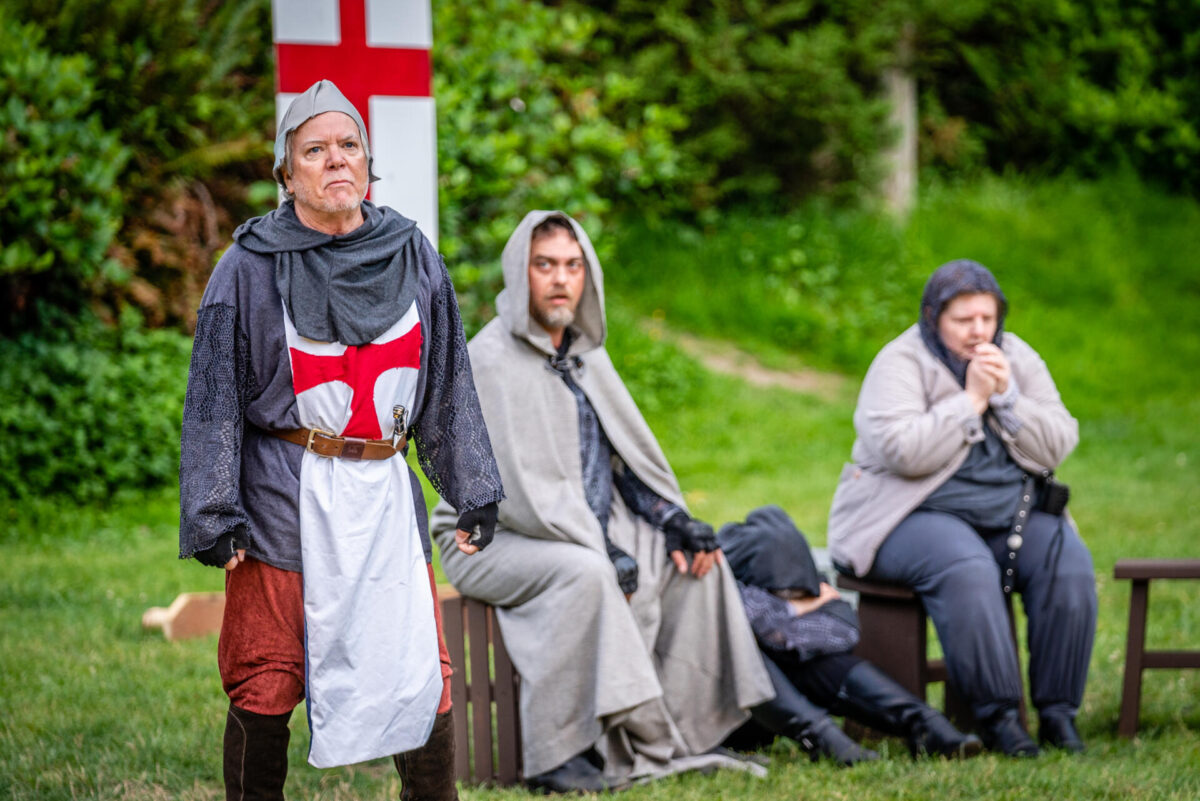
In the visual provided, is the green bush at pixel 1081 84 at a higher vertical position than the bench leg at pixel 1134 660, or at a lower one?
higher

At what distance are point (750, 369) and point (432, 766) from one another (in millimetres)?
8316

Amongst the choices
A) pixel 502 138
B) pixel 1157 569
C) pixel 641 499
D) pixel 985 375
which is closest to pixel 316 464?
pixel 641 499

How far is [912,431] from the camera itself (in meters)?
4.53

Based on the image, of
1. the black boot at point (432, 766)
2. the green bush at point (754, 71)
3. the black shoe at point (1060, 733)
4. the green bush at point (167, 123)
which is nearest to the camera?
the black boot at point (432, 766)

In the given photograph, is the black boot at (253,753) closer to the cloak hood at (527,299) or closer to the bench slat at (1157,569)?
the cloak hood at (527,299)

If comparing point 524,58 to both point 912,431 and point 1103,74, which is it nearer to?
point 912,431

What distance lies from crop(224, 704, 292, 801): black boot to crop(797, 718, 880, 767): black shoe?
1.99 metres

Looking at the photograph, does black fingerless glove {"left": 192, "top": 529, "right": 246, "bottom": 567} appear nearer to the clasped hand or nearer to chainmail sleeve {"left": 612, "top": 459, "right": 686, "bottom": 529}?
chainmail sleeve {"left": 612, "top": 459, "right": 686, "bottom": 529}

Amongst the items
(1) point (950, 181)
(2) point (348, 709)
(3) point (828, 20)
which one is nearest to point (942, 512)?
(2) point (348, 709)

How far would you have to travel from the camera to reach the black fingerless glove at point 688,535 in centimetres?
426

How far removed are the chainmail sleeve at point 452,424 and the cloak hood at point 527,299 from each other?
1.17 m

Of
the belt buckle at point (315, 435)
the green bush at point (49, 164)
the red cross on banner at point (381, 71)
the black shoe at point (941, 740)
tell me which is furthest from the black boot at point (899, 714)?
the green bush at point (49, 164)

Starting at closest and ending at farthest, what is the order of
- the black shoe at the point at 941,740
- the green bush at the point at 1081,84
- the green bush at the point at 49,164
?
the black shoe at the point at 941,740, the green bush at the point at 49,164, the green bush at the point at 1081,84

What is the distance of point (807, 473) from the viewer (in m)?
8.95
